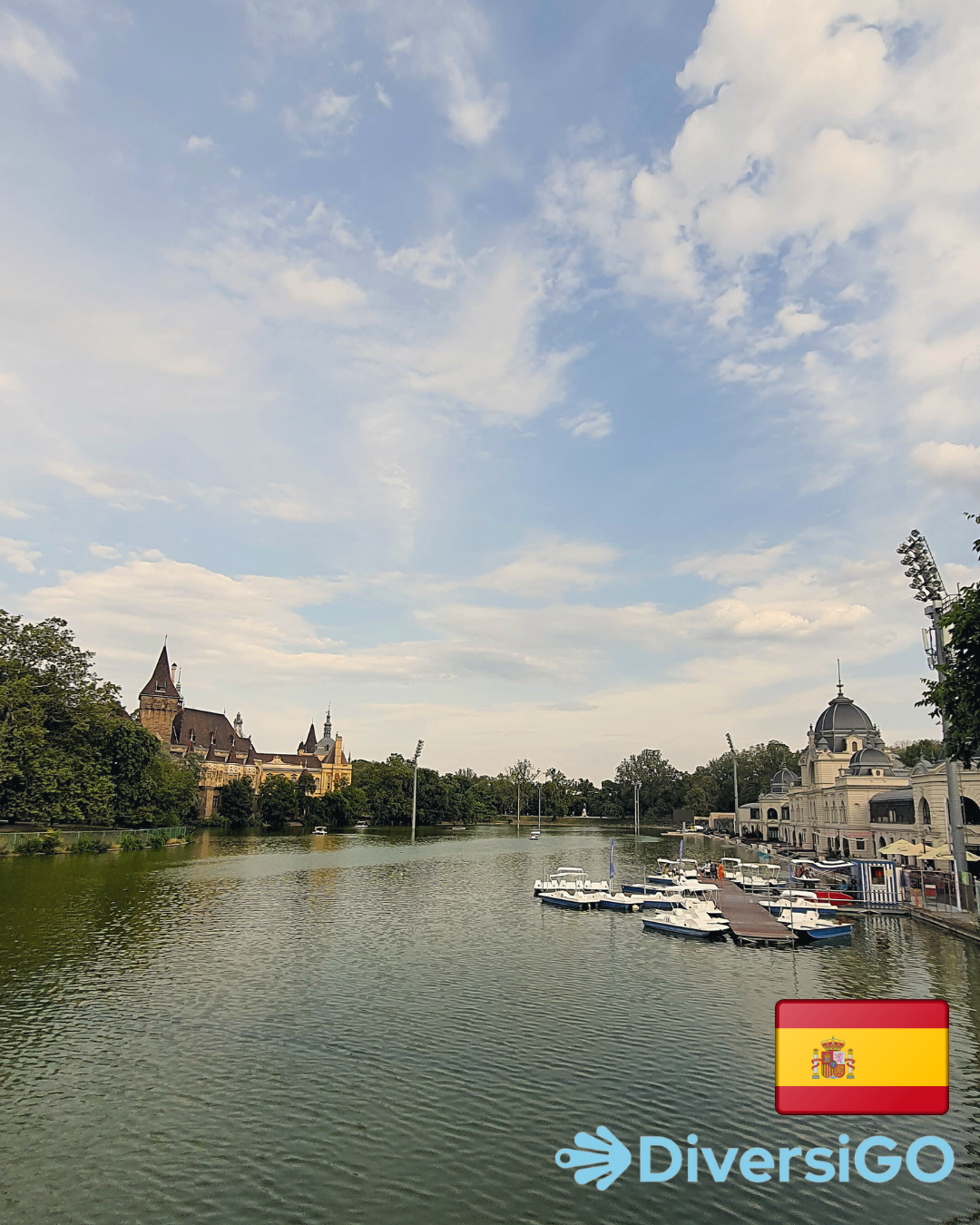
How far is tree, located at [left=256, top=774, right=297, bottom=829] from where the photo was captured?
132 m

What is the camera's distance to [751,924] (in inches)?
1651

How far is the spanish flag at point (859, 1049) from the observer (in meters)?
11.3

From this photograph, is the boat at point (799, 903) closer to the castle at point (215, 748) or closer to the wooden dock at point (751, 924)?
the wooden dock at point (751, 924)

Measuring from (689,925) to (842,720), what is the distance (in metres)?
61.5

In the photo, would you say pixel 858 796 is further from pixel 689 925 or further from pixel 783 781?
pixel 689 925

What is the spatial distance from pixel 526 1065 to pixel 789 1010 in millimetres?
11407

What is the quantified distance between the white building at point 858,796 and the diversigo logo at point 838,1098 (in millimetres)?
42843

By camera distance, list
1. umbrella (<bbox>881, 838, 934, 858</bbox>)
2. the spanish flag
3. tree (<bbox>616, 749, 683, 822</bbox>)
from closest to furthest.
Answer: the spanish flag
umbrella (<bbox>881, 838, 934, 858</bbox>)
tree (<bbox>616, 749, 683, 822</bbox>)

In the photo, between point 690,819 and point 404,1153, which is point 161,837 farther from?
point 690,819

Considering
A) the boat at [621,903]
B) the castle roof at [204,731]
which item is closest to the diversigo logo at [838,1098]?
the boat at [621,903]

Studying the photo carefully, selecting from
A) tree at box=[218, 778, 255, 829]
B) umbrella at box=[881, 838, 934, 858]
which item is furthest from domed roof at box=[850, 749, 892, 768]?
tree at box=[218, 778, 255, 829]

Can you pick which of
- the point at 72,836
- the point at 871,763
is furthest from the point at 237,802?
the point at 871,763

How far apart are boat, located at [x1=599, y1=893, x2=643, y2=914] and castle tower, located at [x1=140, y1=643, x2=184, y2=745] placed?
11481 cm

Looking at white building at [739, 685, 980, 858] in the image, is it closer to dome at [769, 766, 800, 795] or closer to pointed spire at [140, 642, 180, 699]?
dome at [769, 766, 800, 795]
